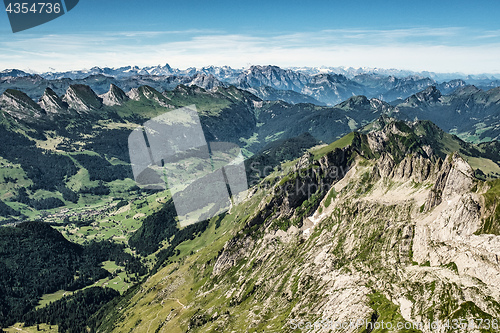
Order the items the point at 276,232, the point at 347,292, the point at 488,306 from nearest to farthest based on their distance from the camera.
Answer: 1. the point at 488,306
2. the point at 347,292
3. the point at 276,232

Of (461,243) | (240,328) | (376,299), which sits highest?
(461,243)

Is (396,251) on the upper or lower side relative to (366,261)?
upper

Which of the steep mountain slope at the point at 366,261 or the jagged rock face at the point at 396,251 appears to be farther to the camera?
the steep mountain slope at the point at 366,261

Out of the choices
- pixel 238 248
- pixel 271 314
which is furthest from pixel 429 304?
pixel 238 248

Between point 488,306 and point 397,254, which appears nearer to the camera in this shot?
point 488,306

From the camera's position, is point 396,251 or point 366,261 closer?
point 396,251

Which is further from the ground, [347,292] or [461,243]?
[461,243]

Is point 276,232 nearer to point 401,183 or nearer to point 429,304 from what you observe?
point 401,183

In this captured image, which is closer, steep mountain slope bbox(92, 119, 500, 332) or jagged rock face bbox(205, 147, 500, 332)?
jagged rock face bbox(205, 147, 500, 332)
